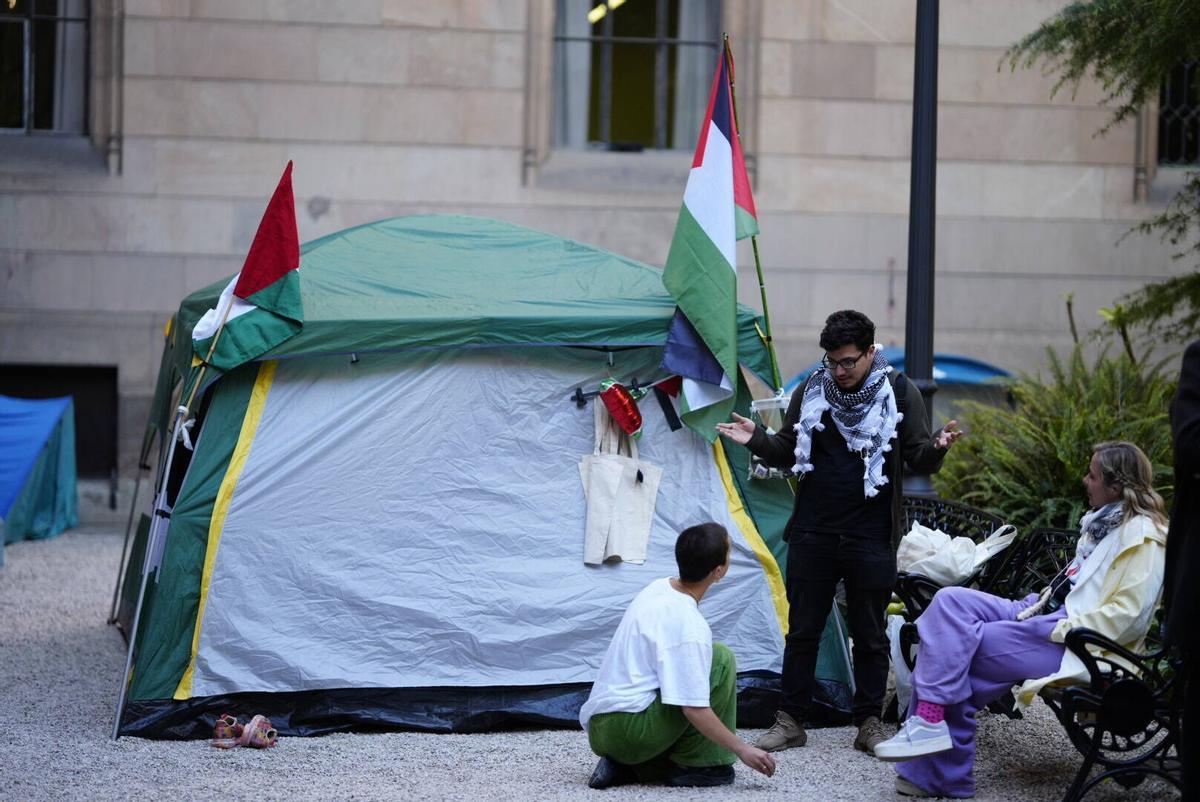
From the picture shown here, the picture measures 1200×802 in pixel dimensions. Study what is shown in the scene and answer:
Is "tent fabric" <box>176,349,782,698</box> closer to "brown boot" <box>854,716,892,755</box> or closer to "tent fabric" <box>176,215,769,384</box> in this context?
"tent fabric" <box>176,215,769,384</box>

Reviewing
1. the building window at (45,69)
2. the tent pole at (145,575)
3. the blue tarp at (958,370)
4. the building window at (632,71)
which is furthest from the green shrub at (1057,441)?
the building window at (45,69)

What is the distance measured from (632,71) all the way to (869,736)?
9.91m

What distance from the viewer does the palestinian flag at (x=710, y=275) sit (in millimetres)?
6164

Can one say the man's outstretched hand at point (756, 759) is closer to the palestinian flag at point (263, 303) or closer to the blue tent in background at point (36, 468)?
the palestinian flag at point (263, 303)

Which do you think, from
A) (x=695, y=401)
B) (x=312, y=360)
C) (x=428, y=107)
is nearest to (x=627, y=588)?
(x=695, y=401)

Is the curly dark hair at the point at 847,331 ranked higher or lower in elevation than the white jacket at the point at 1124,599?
higher

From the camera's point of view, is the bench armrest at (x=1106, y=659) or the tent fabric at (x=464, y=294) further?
the tent fabric at (x=464, y=294)

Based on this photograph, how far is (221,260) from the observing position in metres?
13.4

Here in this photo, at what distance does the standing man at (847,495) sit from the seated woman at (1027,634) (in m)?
0.53

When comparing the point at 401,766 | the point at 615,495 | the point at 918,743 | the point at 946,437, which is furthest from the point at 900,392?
the point at 401,766

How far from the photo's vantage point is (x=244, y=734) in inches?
222

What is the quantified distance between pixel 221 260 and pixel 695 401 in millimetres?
8318

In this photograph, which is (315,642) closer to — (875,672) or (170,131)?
(875,672)

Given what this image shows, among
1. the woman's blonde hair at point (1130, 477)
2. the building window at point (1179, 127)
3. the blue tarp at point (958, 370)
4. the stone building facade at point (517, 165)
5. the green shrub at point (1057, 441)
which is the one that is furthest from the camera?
the building window at point (1179, 127)
